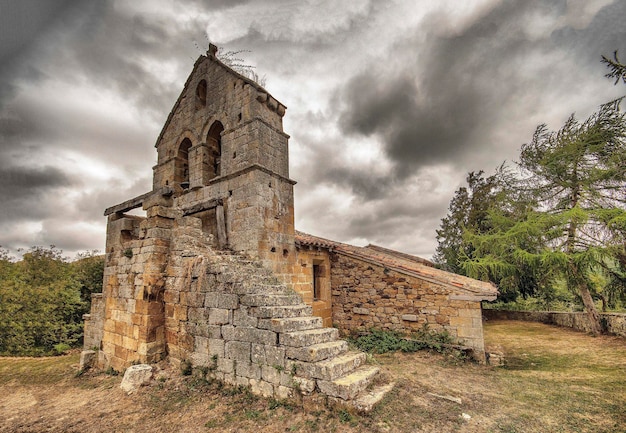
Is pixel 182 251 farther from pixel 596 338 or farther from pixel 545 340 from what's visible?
pixel 596 338

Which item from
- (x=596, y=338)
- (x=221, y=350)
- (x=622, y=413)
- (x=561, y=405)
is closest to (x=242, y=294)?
(x=221, y=350)

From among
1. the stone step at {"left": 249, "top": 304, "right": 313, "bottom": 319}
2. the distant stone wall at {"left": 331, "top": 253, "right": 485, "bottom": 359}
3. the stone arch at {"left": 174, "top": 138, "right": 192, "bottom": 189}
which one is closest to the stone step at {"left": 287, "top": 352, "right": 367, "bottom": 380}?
the stone step at {"left": 249, "top": 304, "right": 313, "bottom": 319}

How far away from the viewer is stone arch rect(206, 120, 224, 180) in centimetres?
Answer: 1045

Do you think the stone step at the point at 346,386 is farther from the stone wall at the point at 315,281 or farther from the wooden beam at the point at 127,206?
the wooden beam at the point at 127,206

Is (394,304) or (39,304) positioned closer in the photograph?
(394,304)

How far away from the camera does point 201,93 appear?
11312mm

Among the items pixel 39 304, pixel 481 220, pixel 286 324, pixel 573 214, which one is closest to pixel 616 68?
pixel 573 214

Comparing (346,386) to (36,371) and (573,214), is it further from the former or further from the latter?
(573,214)

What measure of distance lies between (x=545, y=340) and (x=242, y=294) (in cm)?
1186

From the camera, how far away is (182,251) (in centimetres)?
680

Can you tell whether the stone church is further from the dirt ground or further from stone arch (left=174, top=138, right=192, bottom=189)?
the dirt ground

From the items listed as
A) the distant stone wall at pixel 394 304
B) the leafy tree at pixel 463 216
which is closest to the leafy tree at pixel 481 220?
the leafy tree at pixel 463 216

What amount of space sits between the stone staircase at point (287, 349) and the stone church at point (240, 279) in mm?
21

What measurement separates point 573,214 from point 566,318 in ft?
21.0
